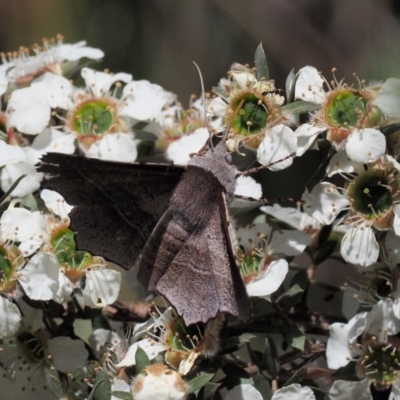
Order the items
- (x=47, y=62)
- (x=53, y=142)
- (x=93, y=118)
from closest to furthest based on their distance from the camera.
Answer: (x=53, y=142), (x=93, y=118), (x=47, y=62)

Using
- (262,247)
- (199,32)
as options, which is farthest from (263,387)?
(199,32)

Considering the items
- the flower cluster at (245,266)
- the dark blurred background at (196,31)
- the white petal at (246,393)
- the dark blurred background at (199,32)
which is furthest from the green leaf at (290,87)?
the dark blurred background at (196,31)

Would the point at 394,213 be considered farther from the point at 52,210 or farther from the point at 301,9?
the point at 301,9

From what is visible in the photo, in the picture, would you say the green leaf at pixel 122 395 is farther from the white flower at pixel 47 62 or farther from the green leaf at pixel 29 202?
the white flower at pixel 47 62

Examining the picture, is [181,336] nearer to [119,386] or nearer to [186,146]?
[119,386]

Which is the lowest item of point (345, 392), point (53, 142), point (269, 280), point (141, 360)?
point (345, 392)
